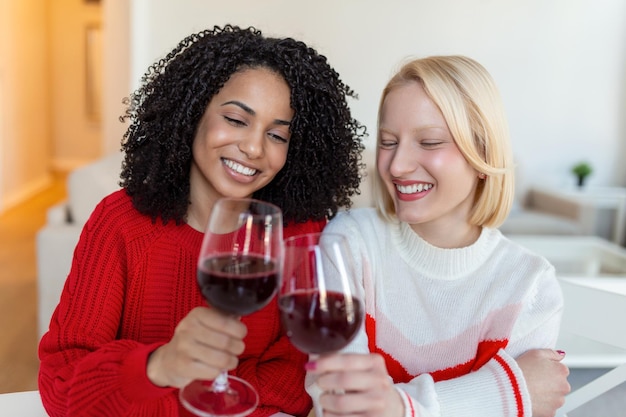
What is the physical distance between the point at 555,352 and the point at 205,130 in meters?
0.79

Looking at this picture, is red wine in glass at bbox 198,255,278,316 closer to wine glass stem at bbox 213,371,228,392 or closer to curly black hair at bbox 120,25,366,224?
wine glass stem at bbox 213,371,228,392

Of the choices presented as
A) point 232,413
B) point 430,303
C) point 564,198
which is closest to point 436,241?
point 430,303

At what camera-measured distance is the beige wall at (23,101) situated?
5.75m

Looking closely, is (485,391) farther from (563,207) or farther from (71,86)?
(71,86)

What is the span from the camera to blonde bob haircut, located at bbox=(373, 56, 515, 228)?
1.19 m

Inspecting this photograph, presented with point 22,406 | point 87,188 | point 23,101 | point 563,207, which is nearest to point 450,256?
point 22,406

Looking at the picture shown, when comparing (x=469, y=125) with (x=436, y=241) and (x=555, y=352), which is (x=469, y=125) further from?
(x=555, y=352)

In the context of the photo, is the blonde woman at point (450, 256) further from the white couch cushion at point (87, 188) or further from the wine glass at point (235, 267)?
the white couch cushion at point (87, 188)

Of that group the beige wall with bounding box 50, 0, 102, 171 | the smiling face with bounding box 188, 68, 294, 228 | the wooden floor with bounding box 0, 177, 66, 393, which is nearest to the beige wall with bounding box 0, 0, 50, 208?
the beige wall with bounding box 50, 0, 102, 171

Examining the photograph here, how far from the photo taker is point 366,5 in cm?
429

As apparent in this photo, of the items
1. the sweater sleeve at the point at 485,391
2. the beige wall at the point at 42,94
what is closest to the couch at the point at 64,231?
the sweater sleeve at the point at 485,391

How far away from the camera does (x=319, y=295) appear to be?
0.76m

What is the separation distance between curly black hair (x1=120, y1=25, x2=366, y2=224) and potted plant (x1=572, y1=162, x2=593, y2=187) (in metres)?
3.85

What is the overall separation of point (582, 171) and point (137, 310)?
4.31 meters
